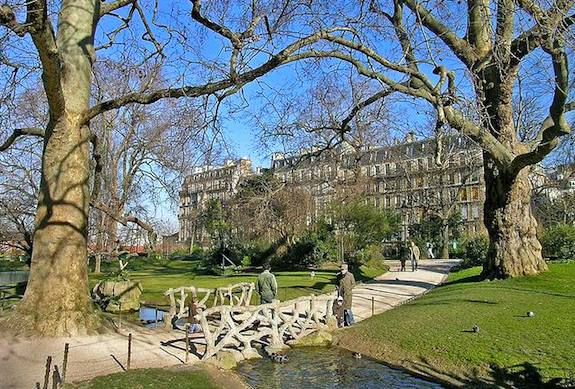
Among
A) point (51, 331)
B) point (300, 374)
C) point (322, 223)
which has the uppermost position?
point (322, 223)

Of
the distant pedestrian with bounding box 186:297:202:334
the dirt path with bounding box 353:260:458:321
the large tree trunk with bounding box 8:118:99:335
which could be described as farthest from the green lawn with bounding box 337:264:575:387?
the large tree trunk with bounding box 8:118:99:335

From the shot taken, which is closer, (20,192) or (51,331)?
(51,331)

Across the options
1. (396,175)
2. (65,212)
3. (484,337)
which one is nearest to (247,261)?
(396,175)

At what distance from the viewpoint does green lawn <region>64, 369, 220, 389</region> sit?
23.4ft

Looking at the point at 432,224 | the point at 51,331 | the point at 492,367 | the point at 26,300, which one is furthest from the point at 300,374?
the point at 432,224

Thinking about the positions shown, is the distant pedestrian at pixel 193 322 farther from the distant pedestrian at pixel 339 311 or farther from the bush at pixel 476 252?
the bush at pixel 476 252

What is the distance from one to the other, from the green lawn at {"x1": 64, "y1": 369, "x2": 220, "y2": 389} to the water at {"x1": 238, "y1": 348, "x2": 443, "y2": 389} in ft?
4.21

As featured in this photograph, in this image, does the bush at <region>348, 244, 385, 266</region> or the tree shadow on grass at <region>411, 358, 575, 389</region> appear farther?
the bush at <region>348, 244, 385, 266</region>

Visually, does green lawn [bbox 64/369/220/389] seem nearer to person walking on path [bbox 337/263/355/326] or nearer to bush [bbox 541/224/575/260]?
person walking on path [bbox 337/263/355/326]

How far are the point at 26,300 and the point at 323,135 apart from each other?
2548 centimetres

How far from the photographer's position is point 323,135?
34.0m

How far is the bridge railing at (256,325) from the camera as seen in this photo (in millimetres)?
10109

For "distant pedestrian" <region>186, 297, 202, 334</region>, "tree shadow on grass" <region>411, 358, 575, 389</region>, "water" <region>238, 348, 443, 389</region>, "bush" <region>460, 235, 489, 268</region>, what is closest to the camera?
"tree shadow on grass" <region>411, 358, 575, 389</region>

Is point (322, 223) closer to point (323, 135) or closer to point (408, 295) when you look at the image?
point (323, 135)
